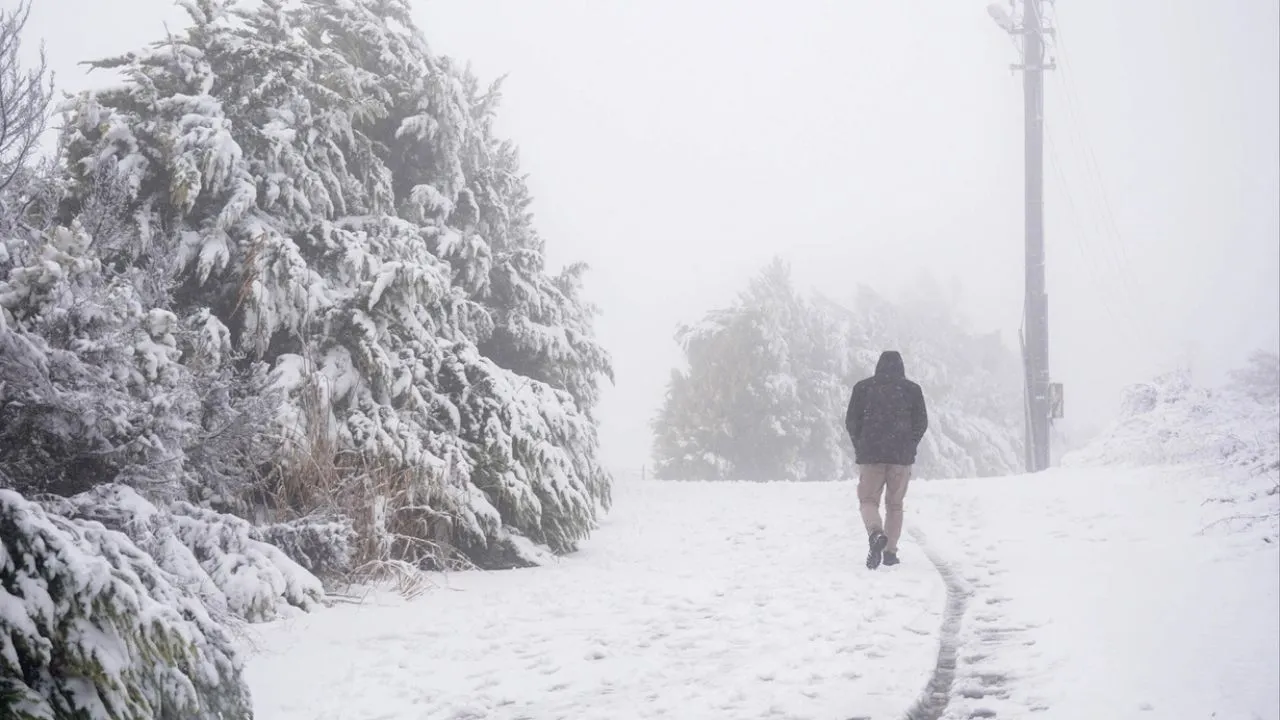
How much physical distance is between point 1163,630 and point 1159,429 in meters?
11.2

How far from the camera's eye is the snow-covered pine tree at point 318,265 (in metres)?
7.31

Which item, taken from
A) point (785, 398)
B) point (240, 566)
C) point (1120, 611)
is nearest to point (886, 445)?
point (1120, 611)

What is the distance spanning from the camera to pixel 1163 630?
5273 millimetres

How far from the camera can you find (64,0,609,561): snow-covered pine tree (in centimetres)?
731

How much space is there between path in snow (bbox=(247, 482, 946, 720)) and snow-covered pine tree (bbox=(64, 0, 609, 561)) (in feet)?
3.07

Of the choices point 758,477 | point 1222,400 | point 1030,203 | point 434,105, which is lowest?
point 758,477

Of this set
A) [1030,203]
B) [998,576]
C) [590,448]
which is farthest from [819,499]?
[1030,203]

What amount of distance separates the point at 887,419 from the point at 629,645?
3.82m

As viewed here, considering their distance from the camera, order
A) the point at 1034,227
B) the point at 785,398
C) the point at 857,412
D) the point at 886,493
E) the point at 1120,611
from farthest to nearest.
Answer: the point at 785,398
the point at 1034,227
the point at 857,412
the point at 886,493
the point at 1120,611

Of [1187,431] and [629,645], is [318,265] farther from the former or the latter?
[1187,431]

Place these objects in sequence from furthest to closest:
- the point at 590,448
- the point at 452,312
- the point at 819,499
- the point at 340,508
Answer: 1. the point at 819,499
2. the point at 590,448
3. the point at 452,312
4. the point at 340,508

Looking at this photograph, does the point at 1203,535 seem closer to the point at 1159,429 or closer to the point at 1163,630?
the point at 1163,630

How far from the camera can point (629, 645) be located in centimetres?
556

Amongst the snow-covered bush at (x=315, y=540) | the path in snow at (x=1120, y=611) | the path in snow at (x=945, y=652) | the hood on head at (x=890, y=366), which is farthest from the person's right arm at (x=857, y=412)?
the snow-covered bush at (x=315, y=540)
